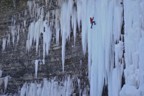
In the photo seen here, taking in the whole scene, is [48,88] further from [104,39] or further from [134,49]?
[134,49]

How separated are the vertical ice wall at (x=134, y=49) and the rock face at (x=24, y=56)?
2.27 m

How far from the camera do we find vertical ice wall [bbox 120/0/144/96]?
671 cm

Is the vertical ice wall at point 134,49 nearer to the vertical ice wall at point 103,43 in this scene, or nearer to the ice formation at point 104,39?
the ice formation at point 104,39

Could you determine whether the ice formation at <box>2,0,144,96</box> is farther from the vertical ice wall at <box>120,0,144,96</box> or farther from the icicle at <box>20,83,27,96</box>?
the icicle at <box>20,83,27,96</box>

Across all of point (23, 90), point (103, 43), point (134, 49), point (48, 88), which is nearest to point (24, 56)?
point (23, 90)

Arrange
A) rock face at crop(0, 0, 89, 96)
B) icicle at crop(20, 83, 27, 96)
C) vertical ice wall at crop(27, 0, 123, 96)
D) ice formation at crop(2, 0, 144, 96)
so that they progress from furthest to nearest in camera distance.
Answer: icicle at crop(20, 83, 27, 96) < rock face at crop(0, 0, 89, 96) < vertical ice wall at crop(27, 0, 123, 96) < ice formation at crop(2, 0, 144, 96)

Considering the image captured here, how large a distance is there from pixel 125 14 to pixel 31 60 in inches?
180

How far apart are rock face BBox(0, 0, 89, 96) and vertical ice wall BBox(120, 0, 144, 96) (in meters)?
2.27

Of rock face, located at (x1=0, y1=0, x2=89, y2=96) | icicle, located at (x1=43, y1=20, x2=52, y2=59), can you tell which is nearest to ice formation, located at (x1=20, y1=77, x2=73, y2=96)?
rock face, located at (x1=0, y1=0, x2=89, y2=96)

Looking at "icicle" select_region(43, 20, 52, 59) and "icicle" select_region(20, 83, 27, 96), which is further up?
"icicle" select_region(43, 20, 52, 59)

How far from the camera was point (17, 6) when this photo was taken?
472 inches

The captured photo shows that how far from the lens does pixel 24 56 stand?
11539 millimetres

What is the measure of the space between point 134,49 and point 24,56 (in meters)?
5.29

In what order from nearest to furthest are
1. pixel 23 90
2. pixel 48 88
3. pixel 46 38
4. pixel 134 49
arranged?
pixel 134 49 < pixel 48 88 < pixel 46 38 < pixel 23 90
